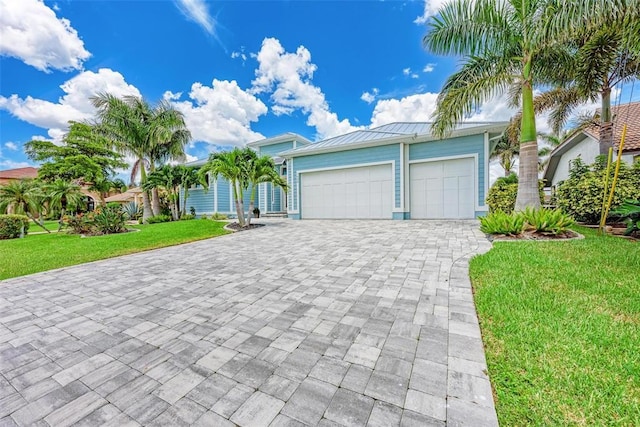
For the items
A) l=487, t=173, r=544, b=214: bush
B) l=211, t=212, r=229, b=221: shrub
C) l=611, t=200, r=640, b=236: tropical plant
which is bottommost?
l=211, t=212, r=229, b=221: shrub

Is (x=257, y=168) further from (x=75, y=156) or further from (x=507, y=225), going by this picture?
(x=75, y=156)

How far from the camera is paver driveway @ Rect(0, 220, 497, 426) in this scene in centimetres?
147

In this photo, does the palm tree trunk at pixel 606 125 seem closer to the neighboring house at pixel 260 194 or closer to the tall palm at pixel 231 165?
the tall palm at pixel 231 165

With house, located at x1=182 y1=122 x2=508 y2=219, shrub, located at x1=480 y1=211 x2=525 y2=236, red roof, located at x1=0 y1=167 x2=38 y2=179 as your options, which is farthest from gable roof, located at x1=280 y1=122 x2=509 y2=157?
red roof, located at x1=0 y1=167 x2=38 y2=179

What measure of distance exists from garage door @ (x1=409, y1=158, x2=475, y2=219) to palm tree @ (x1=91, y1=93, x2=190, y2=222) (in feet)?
46.1

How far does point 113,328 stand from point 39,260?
5.51 m

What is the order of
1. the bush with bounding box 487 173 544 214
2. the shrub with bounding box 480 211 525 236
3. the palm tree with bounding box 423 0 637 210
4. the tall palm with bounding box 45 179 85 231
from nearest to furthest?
the shrub with bounding box 480 211 525 236 < the palm tree with bounding box 423 0 637 210 < the bush with bounding box 487 173 544 214 < the tall palm with bounding box 45 179 85 231

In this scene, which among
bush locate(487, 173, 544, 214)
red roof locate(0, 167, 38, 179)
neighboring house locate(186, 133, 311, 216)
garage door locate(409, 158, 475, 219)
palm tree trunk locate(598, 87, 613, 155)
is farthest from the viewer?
red roof locate(0, 167, 38, 179)

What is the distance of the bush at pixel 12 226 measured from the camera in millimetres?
10073

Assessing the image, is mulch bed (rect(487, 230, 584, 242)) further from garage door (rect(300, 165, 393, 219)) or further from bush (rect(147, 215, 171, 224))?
bush (rect(147, 215, 171, 224))

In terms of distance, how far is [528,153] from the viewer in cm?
630

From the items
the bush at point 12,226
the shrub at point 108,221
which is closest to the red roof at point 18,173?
the bush at point 12,226

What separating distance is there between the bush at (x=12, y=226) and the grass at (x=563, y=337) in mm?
16047

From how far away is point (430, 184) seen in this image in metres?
11.0
